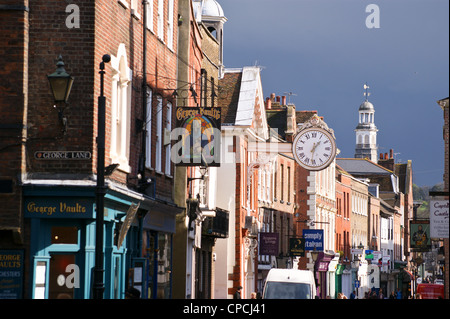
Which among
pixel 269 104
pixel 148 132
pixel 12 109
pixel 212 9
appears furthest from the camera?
pixel 269 104

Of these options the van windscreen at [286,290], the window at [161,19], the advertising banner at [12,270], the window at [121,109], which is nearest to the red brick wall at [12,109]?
the advertising banner at [12,270]

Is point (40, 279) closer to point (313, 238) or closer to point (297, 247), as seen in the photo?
point (297, 247)

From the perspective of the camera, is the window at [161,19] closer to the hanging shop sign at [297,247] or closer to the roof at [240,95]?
the roof at [240,95]

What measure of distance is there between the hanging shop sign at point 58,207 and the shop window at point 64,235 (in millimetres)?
483

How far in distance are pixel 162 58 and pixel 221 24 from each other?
18.1 m

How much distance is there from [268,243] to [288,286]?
19.6 m

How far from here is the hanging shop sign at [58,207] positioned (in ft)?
67.1

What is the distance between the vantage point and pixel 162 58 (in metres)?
29.5

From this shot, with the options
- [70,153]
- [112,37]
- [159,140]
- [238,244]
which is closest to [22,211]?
[70,153]

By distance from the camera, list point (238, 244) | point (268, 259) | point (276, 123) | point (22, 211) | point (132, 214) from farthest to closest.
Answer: point (276, 123) < point (268, 259) < point (238, 244) < point (132, 214) < point (22, 211)

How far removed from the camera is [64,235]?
69.1ft

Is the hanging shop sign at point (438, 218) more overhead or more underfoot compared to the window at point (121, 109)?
more underfoot

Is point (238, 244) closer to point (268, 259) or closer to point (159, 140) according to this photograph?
point (268, 259)
